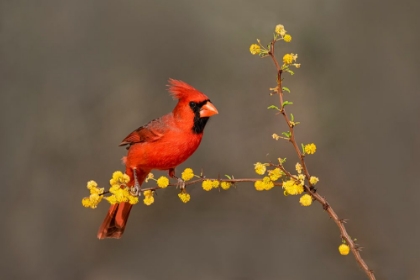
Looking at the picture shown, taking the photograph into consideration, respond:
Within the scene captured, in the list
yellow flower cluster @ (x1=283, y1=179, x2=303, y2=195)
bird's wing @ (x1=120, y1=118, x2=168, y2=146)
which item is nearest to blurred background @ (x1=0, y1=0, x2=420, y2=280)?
bird's wing @ (x1=120, y1=118, x2=168, y2=146)

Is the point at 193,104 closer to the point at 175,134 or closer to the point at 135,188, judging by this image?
the point at 175,134

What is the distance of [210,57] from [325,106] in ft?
1.29

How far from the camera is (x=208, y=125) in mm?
1750

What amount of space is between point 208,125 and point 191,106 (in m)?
0.52

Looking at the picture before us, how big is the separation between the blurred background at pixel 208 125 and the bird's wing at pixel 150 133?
14.3 inches

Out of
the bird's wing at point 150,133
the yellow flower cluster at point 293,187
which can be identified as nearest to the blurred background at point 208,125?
the bird's wing at point 150,133

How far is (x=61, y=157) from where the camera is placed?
1709 millimetres

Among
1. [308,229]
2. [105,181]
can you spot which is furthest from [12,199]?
[308,229]

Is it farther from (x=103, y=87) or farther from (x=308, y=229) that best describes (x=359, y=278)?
(x=103, y=87)

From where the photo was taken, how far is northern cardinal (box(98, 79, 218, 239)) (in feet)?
4.04

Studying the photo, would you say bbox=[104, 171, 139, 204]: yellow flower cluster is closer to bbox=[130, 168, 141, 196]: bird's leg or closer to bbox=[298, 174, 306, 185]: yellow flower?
bbox=[130, 168, 141, 196]: bird's leg

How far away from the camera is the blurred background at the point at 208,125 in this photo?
170 cm

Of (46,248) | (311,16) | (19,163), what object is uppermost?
(311,16)

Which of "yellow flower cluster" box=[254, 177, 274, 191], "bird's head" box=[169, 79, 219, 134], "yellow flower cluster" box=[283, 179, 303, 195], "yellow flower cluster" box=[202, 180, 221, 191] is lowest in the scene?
"yellow flower cluster" box=[202, 180, 221, 191]
